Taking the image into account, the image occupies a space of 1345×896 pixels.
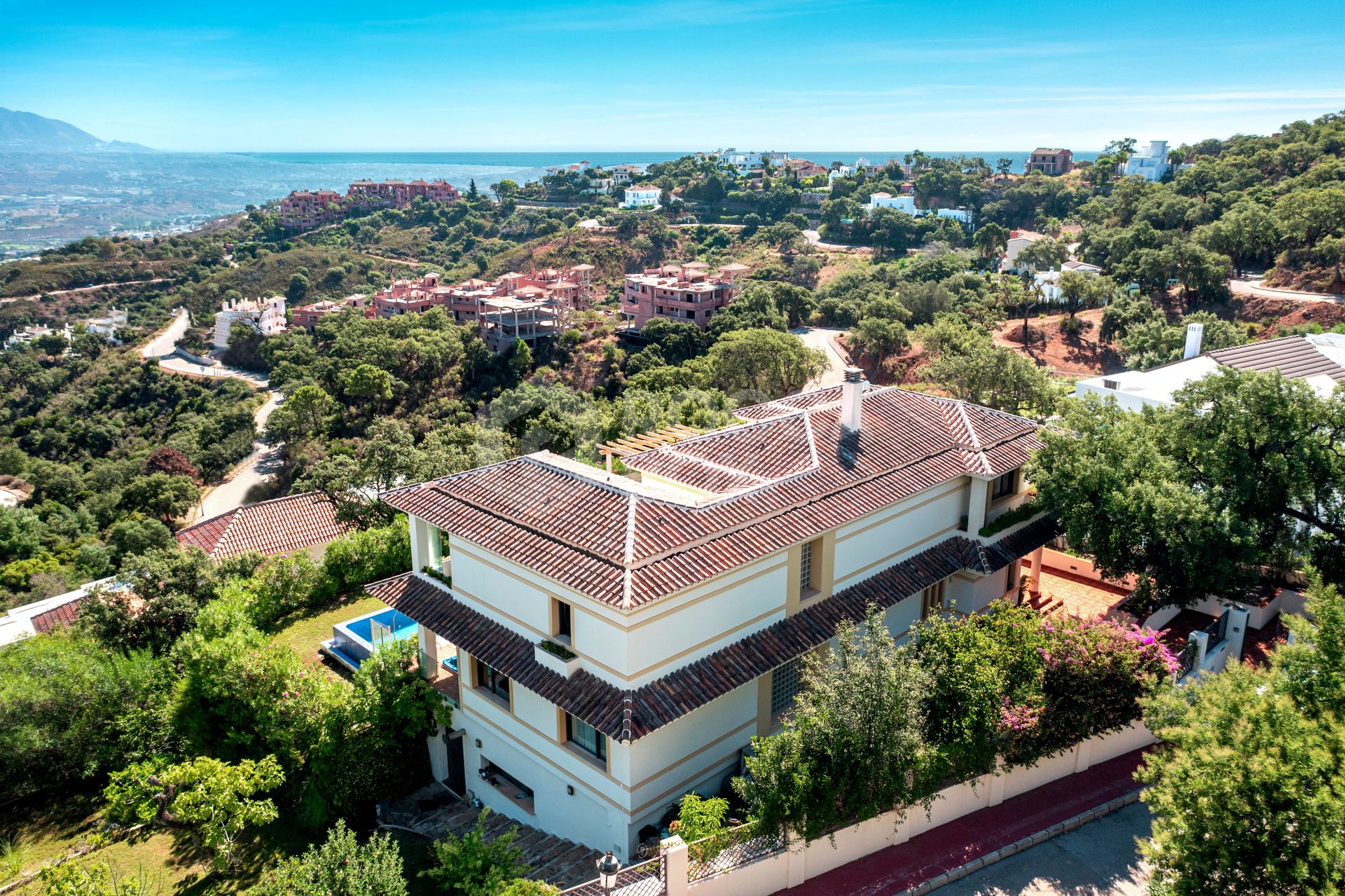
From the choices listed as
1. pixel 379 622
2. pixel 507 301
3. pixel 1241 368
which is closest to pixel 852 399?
pixel 379 622

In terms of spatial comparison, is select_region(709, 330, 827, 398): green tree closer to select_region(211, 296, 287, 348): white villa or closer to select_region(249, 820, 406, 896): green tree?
select_region(249, 820, 406, 896): green tree

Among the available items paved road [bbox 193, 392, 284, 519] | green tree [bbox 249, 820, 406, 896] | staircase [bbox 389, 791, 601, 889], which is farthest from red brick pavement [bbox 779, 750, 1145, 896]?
paved road [bbox 193, 392, 284, 519]

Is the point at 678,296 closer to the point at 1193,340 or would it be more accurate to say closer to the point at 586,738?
the point at 1193,340

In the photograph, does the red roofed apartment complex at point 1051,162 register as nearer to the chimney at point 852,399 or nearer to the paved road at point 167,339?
the paved road at point 167,339

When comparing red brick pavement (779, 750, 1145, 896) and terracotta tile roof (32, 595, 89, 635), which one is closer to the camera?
red brick pavement (779, 750, 1145, 896)

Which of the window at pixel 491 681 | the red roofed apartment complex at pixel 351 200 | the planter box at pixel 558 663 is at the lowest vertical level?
the window at pixel 491 681

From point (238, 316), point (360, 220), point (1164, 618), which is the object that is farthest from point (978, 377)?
point (360, 220)

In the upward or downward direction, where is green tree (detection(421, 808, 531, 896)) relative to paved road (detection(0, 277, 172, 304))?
upward

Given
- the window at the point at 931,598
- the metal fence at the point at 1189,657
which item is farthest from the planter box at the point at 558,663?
the metal fence at the point at 1189,657
